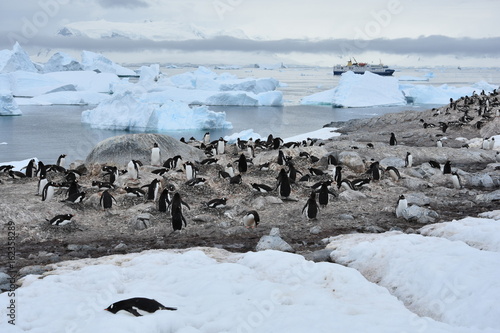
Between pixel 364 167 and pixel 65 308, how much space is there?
9.12 m

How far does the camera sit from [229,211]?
28.8 ft

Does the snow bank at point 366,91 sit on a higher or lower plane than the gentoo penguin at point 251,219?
higher

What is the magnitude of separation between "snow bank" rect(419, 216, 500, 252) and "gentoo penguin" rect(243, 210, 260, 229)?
8.45ft

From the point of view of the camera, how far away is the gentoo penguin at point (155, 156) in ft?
40.6

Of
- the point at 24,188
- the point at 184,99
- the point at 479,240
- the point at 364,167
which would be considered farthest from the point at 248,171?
the point at 184,99

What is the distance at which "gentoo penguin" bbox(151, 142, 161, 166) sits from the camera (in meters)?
12.4

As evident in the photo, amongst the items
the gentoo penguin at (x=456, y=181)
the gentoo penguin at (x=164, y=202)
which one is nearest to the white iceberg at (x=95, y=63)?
the gentoo penguin at (x=164, y=202)

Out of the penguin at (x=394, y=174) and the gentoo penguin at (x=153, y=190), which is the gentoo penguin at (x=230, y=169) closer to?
the gentoo penguin at (x=153, y=190)

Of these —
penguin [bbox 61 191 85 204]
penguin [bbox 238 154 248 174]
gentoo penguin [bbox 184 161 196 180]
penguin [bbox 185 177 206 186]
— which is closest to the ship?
penguin [bbox 238 154 248 174]

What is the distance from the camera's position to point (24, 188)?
998 centimetres

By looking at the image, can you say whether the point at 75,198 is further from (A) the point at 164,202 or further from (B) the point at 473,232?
(B) the point at 473,232

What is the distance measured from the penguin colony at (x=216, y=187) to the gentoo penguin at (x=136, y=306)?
365 centimetres

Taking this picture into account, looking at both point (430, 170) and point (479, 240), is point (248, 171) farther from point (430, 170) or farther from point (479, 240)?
point (479, 240)

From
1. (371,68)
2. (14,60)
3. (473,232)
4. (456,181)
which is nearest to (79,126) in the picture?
(14,60)
